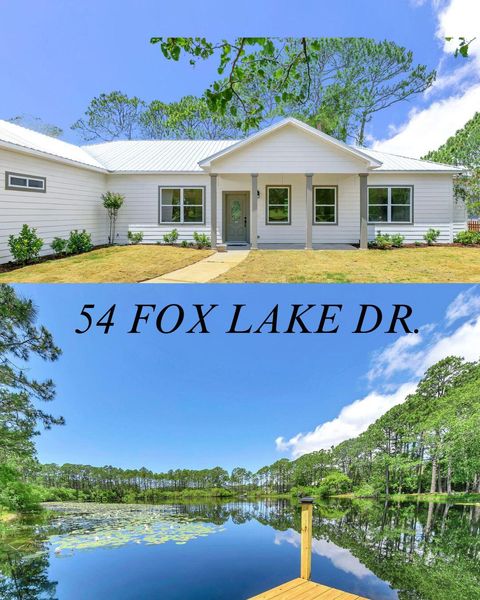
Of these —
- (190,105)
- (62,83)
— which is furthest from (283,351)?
(62,83)

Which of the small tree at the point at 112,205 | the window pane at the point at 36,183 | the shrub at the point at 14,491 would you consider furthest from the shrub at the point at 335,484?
the window pane at the point at 36,183

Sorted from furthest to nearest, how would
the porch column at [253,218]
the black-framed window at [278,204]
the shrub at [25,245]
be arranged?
1. the black-framed window at [278,204]
2. the porch column at [253,218]
3. the shrub at [25,245]

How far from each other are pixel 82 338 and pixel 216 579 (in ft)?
10.2

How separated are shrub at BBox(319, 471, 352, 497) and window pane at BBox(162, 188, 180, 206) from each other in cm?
393

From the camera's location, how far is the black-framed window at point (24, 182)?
5.05m

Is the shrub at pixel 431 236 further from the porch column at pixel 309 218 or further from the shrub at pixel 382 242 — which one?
the porch column at pixel 309 218

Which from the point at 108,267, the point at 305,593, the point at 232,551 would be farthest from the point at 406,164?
the point at 232,551

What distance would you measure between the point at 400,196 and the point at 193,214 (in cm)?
220

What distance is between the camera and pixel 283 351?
7453 millimetres

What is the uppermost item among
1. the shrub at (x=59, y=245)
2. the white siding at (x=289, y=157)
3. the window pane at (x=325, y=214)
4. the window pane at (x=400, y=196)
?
the white siding at (x=289, y=157)

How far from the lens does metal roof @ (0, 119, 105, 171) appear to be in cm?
417

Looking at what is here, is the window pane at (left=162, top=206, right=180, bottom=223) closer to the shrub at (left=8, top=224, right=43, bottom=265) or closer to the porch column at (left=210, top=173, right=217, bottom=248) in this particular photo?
the porch column at (left=210, top=173, right=217, bottom=248)

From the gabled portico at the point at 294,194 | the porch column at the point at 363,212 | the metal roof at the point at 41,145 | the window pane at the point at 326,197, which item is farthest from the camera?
the window pane at the point at 326,197

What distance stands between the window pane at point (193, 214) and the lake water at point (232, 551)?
11.8ft
